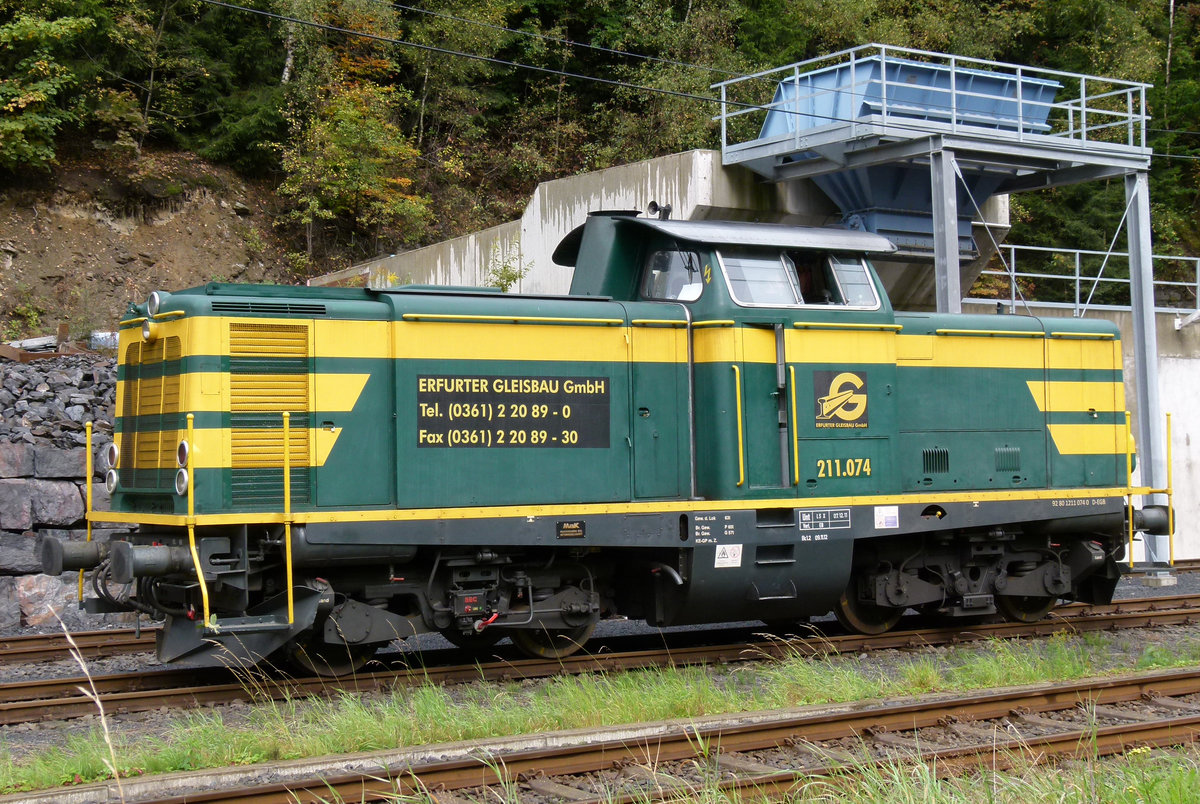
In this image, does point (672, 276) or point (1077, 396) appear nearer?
point (672, 276)

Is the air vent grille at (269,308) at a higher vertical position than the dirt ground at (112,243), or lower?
lower

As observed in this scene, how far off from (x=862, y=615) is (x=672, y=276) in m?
3.70

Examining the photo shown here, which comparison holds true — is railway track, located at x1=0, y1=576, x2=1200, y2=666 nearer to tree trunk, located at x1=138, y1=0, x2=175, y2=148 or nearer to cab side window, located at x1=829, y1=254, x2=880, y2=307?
cab side window, located at x1=829, y1=254, x2=880, y2=307

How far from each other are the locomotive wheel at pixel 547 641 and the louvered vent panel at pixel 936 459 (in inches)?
135

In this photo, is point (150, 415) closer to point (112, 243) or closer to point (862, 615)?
point (862, 615)

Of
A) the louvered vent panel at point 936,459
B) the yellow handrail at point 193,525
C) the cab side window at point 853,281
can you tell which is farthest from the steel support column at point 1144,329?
the yellow handrail at point 193,525

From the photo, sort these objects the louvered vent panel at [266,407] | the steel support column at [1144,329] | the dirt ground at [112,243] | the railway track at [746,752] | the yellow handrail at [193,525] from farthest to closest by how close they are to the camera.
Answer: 1. the dirt ground at [112,243]
2. the steel support column at [1144,329]
3. the louvered vent panel at [266,407]
4. the yellow handrail at [193,525]
5. the railway track at [746,752]

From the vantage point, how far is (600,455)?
8.77m

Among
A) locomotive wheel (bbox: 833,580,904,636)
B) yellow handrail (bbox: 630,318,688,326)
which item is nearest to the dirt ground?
yellow handrail (bbox: 630,318,688,326)

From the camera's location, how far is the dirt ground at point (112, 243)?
23531mm

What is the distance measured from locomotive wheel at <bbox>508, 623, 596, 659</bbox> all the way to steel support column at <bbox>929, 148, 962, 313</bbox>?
6.84m

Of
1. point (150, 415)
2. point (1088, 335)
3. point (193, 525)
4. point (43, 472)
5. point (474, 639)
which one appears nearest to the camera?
point (193, 525)

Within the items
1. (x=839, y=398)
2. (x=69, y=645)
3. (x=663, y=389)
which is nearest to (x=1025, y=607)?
(x=839, y=398)

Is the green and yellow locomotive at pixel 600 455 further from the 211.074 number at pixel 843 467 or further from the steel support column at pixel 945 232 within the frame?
the steel support column at pixel 945 232
